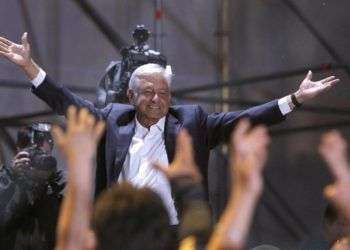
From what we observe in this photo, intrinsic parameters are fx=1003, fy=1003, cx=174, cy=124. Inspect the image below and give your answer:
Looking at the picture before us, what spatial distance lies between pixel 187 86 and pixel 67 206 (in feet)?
12.0

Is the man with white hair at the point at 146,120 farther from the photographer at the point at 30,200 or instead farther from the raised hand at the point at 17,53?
the photographer at the point at 30,200

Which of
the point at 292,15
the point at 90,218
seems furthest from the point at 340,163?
the point at 292,15

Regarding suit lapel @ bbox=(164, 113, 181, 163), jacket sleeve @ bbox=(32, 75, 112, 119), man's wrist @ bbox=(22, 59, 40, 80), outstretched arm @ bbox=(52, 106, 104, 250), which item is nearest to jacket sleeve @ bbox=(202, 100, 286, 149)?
suit lapel @ bbox=(164, 113, 181, 163)

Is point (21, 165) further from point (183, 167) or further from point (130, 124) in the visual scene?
point (183, 167)

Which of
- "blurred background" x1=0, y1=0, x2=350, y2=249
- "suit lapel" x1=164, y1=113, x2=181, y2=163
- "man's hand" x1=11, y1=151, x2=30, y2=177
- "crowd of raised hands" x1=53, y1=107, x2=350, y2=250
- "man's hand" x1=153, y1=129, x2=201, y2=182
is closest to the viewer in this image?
"crowd of raised hands" x1=53, y1=107, x2=350, y2=250

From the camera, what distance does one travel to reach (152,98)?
4.02m

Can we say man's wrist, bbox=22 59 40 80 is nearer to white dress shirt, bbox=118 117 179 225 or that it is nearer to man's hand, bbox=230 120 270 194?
white dress shirt, bbox=118 117 179 225

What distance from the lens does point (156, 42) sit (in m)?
5.79

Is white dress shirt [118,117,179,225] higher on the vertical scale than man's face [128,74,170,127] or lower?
lower

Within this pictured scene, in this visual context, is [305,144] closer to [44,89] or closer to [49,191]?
[49,191]

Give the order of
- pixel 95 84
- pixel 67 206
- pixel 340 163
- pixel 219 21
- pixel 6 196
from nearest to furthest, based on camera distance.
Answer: pixel 67 206, pixel 340 163, pixel 6 196, pixel 95 84, pixel 219 21

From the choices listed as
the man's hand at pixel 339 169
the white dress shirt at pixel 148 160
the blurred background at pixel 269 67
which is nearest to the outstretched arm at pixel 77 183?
the man's hand at pixel 339 169

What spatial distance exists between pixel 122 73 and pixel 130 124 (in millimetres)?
952

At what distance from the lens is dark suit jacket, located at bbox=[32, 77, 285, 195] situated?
13.1 ft
